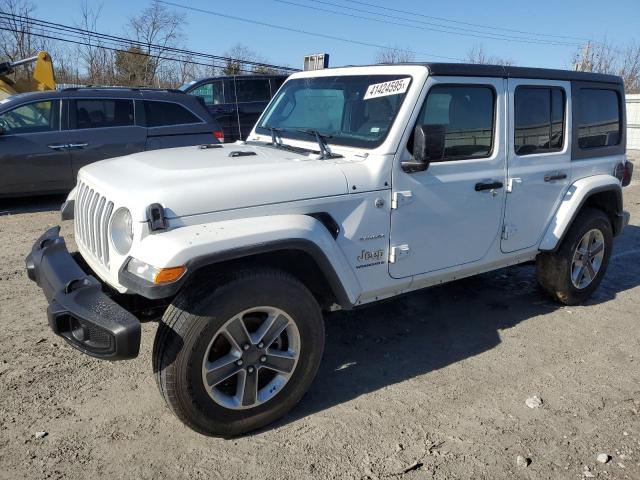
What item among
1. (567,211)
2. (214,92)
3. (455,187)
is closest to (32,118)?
(214,92)

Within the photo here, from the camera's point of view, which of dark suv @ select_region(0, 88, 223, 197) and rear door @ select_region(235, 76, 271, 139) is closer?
dark suv @ select_region(0, 88, 223, 197)

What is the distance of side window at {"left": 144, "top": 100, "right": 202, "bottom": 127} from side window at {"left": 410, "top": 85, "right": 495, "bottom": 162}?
5.63 meters

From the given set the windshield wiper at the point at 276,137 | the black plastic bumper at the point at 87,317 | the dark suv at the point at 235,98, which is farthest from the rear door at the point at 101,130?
the black plastic bumper at the point at 87,317

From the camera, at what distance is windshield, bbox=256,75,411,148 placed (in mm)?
3357

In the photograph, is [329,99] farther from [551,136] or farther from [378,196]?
[551,136]

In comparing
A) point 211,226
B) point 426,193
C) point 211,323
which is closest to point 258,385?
point 211,323

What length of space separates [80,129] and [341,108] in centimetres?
553

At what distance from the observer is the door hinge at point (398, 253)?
3302 mm

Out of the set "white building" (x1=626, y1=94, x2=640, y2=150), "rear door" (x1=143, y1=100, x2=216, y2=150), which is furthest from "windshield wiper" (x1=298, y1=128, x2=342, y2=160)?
"white building" (x1=626, y1=94, x2=640, y2=150)

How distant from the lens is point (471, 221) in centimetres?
370

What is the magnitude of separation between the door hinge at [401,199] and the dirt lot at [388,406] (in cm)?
116

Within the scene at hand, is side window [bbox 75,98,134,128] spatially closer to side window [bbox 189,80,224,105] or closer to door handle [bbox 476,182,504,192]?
side window [bbox 189,80,224,105]

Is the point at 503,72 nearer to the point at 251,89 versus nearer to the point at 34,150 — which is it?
the point at 34,150

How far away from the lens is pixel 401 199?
10.7 ft
